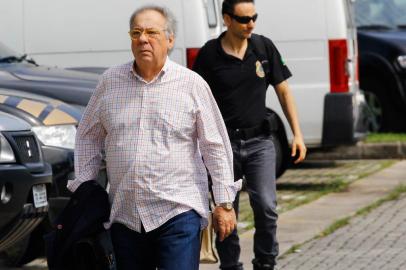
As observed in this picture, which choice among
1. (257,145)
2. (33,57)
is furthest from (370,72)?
(257,145)

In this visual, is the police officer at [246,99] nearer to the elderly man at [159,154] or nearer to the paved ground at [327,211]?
the paved ground at [327,211]

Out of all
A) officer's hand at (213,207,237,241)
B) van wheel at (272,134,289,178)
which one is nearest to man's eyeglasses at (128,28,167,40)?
officer's hand at (213,207,237,241)

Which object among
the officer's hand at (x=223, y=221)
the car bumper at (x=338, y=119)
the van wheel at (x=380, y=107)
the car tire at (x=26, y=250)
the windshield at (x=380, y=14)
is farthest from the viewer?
the windshield at (x=380, y=14)

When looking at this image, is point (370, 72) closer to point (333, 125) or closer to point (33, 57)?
point (333, 125)

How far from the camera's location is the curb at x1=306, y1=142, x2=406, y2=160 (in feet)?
51.6

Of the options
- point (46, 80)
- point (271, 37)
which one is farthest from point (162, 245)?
point (271, 37)

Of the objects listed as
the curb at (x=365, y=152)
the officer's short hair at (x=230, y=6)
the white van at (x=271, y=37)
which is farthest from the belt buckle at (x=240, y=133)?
the curb at (x=365, y=152)

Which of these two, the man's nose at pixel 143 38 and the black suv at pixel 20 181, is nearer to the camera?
the man's nose at pixel 143 38

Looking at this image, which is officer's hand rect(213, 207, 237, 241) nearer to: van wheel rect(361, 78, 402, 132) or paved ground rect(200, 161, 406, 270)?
paved ground rect(200, 161, 406, 270)

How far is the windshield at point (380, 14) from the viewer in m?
17.1

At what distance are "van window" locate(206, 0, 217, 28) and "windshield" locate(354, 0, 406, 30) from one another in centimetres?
526

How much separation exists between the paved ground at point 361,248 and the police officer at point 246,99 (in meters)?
0.93

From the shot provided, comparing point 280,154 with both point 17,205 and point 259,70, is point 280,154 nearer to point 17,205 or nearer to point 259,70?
point 259,70

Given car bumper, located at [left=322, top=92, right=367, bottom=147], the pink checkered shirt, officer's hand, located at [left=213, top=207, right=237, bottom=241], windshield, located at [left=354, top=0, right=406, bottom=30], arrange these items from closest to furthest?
the pink checkered shirt < officer's hand, located at [left=213, top=207, right=237, bottom=241] < car bumper, located at [left=322, top=92, right=367, bottom=147] < windshield, located at [left=354, top=0, right=406, bottom=30]
